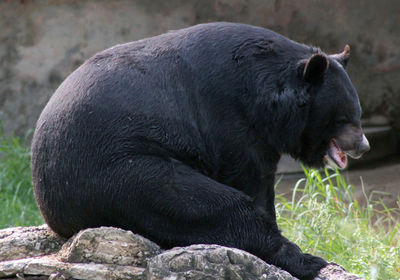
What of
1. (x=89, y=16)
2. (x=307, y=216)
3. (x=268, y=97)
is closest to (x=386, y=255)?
(x=307, y=216)

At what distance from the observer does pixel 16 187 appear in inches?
330

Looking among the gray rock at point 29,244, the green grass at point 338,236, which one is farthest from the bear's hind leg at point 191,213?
the green grass at point 338,236

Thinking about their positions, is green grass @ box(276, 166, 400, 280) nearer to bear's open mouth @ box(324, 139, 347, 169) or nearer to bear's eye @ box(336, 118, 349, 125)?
bear's open mouth @ box(324, 139, 347, 169)

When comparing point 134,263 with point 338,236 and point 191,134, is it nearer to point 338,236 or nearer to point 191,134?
point 191,134

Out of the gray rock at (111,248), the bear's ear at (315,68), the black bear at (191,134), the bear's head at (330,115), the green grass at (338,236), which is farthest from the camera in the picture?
the green grass at (338,236)

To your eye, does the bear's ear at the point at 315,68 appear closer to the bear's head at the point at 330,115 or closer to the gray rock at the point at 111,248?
the bear's head at the point at 330,115

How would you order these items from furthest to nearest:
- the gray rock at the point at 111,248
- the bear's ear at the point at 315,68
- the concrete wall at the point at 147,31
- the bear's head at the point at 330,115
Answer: the concrete wall at the point at 147,31 → the bear's head at the point at 330,115 → the bear's ear at the point at 315,68 → the gray rock at the point at 111,248

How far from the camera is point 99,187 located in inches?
153

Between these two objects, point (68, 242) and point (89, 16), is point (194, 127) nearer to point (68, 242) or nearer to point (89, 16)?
point (68, 242)

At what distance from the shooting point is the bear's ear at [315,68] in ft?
13.8

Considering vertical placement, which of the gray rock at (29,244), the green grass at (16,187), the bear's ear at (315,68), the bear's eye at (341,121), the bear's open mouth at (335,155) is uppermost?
the bear's ear at (315,68)

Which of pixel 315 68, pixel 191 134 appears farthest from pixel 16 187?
pixel 315 68

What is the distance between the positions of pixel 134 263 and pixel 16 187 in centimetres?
493

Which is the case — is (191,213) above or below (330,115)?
below
